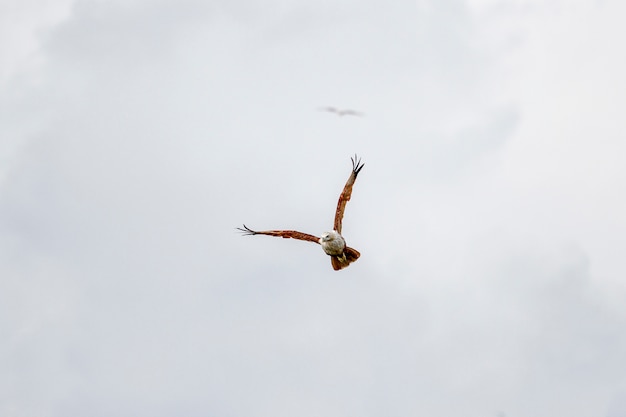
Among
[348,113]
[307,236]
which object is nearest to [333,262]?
[307,236]

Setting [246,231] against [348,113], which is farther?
[246,231]

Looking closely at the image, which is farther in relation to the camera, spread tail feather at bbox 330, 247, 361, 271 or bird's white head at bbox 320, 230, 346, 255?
spread tail feather at bbox 330, 247, 361, 271

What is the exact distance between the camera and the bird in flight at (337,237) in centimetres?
6081

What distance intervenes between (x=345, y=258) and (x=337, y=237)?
209cm

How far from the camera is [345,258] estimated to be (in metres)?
62.6

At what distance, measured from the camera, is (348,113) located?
59562 millimetres

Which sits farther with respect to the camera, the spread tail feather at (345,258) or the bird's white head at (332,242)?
the spread tail feather at (345,258)

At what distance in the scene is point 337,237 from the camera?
61.0m

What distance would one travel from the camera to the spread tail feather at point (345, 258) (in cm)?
6231

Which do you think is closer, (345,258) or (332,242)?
(332,242)

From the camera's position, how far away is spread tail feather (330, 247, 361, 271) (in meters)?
62.3

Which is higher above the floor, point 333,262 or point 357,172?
point 357,172

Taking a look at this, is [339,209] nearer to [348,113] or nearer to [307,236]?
[307,236]

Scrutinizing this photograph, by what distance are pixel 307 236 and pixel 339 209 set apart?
8.06 feet
